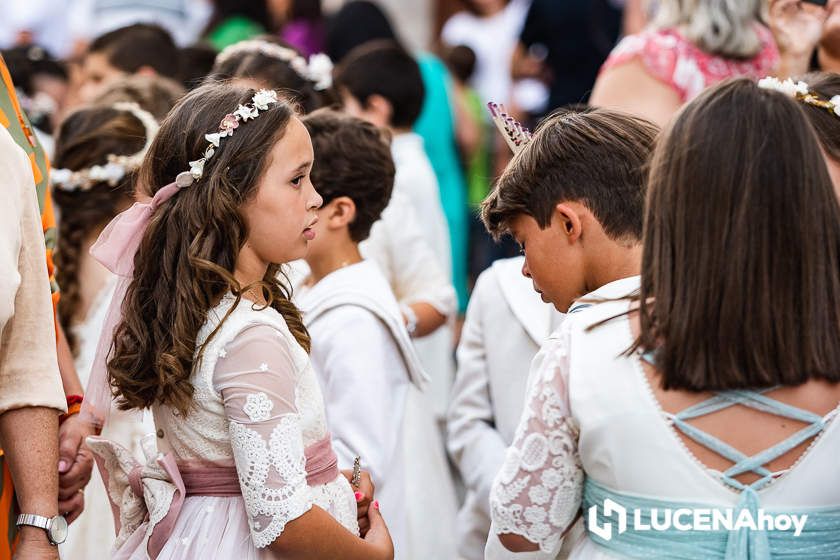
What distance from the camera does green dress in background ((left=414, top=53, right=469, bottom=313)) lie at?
25.2ft

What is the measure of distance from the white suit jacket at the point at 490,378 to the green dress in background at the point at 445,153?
385 centimetres

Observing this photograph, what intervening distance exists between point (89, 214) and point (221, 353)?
1.89 m

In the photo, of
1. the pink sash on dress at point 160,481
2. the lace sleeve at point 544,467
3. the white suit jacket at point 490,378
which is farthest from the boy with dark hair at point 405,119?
the lace sleeve at point 544,467

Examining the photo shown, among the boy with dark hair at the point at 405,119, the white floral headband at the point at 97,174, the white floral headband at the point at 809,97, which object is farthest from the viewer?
the boy with dark hair at the point at 405,119

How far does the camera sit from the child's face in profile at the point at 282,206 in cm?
272

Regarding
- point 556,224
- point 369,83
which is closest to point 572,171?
point 556,224

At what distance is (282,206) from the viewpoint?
8.96 ft

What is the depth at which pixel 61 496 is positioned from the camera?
290cm

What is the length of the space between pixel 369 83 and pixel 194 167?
3.25 metres

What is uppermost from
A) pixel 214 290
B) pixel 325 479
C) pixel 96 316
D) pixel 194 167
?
pixel 194 167

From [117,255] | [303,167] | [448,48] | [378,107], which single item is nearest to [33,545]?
[117,255]

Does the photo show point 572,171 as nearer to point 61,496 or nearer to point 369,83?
point 61,496

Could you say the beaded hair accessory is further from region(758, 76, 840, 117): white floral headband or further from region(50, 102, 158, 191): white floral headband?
region(50, 102, 158, 191): white floral headband

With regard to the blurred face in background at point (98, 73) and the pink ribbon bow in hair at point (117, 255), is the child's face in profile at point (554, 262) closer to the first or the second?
the pink ribbon bow in hair at point (117, 255)
